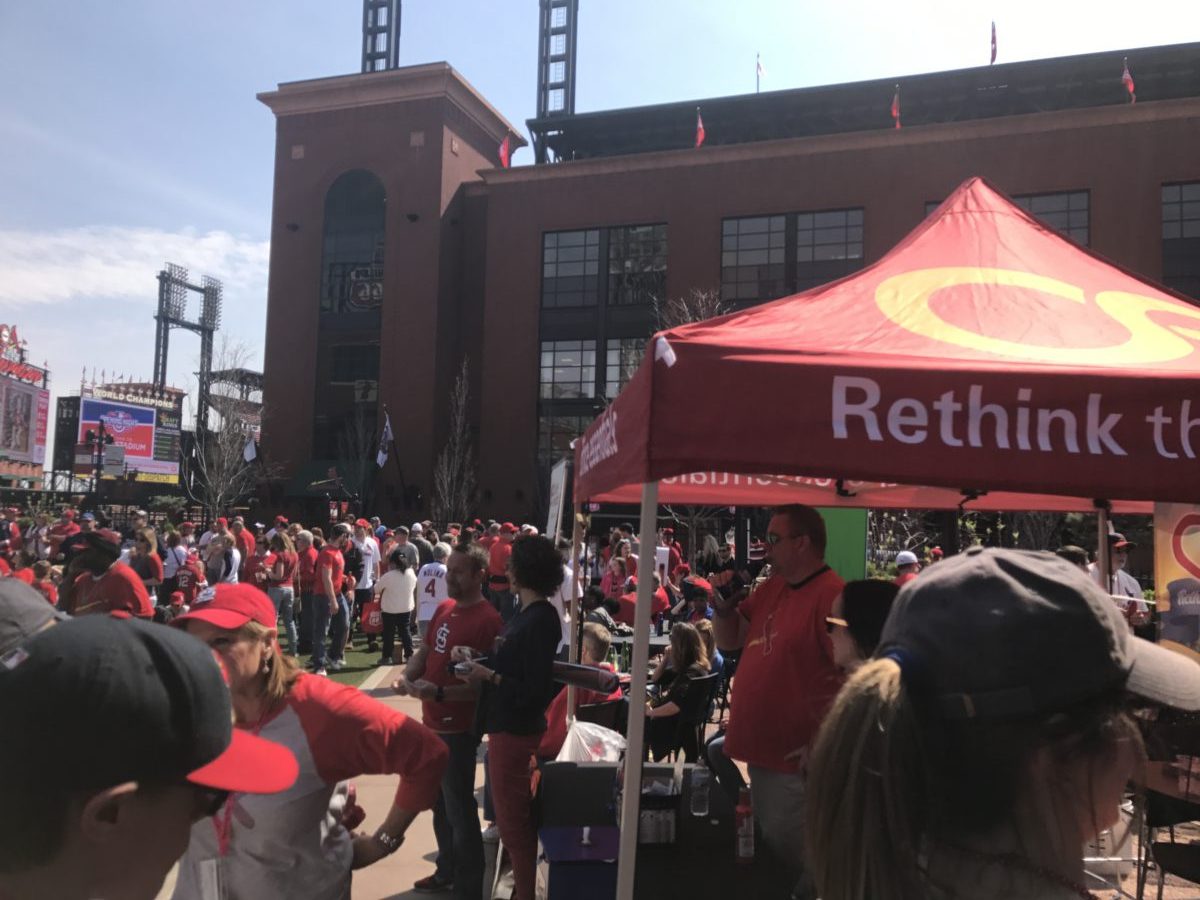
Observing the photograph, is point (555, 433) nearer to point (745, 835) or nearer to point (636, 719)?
point (745, 835)

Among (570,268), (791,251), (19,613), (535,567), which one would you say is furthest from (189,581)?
(791,251)

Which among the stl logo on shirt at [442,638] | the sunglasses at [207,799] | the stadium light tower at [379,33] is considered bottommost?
the stl logo on shirt at [442,638]

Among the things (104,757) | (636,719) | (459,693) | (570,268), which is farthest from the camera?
(570,268)

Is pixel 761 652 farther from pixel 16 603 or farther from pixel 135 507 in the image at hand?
pixel 135 507

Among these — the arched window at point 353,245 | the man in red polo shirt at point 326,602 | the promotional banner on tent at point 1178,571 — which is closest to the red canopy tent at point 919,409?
the promotional banner on tent at point 1178,571

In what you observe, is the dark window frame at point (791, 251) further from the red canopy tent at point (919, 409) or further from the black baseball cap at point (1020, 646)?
the black baseball cap at point (1020, 646)

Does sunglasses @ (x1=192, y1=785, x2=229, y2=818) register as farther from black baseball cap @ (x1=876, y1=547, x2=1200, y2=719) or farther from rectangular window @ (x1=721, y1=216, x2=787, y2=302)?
rectangular window @ (x1=721, y1=216, x2=787, y2=302)

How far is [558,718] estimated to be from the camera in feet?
19.4

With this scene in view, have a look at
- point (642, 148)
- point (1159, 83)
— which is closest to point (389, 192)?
point (642, 148)

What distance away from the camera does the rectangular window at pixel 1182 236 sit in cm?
3019

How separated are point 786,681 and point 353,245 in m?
40.4

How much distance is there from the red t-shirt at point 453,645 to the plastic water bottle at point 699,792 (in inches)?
50.1

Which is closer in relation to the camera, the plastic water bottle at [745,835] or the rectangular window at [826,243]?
the plastic water bottle at [745,835]

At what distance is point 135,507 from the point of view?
48156 mm
